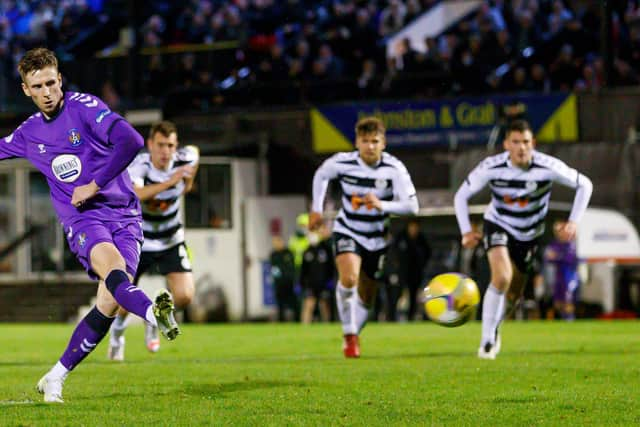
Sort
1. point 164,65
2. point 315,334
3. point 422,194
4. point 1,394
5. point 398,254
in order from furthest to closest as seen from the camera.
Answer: point 164,65 < point 422,194 < point 398,254 < point 315,334 < point 1,394

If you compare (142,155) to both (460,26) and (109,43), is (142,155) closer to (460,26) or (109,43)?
(460,26)

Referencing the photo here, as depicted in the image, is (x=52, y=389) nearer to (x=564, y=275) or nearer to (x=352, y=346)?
(x=352, y=346)

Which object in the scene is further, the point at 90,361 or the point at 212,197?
→ the point at 212,197

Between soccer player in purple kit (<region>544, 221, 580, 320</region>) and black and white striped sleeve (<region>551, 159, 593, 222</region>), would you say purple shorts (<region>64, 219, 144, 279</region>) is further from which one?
soccer player in purple kit (<region>544, 221, 580, 320</region>)

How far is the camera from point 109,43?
35.6 meters

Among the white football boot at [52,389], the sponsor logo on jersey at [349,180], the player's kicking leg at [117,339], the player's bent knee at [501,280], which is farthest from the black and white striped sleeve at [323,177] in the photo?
the white football boot at [52,389]

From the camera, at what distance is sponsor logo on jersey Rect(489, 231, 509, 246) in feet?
44.6

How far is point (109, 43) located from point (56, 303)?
867 cm

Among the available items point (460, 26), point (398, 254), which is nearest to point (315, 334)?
point (398, 254)

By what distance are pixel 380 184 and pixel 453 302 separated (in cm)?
250

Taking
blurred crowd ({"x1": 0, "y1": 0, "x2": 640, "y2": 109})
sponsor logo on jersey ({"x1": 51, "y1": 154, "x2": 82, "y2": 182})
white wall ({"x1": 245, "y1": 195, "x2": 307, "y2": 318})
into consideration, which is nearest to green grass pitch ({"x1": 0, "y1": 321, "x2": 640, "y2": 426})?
sponsor logo on jersey ({"x1": 51, "y1": 154, "x2": 82, "y2": 182})

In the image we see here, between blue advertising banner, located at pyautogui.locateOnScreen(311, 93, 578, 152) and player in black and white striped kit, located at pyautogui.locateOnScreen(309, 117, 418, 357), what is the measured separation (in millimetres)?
13289

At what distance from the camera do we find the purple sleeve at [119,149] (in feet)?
30.3

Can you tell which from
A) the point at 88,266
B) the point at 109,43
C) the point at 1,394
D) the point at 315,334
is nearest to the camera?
the point at 88,266
